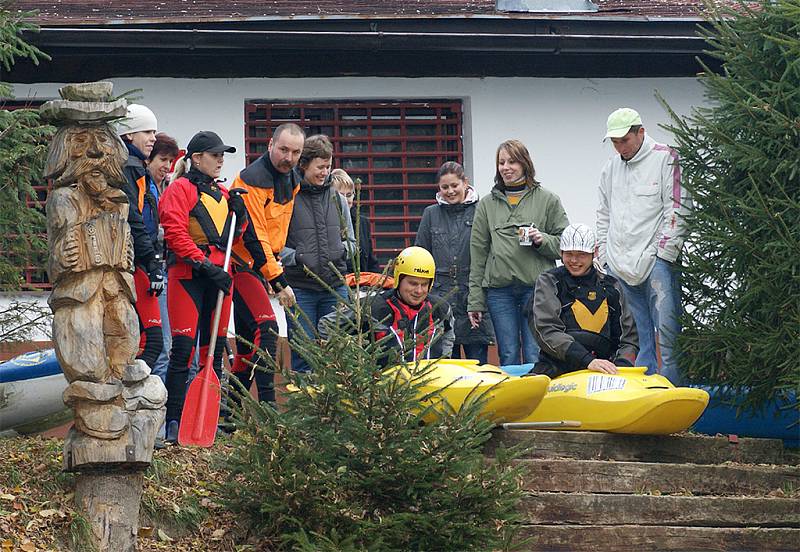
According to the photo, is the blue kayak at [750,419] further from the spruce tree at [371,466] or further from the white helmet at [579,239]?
the spruce tree at [371,466]

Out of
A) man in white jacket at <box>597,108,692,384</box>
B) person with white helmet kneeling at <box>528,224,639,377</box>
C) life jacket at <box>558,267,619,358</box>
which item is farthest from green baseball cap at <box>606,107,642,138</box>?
life jacket at <box>558,267,619,358</box>

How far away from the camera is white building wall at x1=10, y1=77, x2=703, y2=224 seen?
1414cm

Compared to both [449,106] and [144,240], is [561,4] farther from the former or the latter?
[144,240]

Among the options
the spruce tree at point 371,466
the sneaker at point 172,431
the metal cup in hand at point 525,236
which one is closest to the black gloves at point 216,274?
the sneaker at point 172,431

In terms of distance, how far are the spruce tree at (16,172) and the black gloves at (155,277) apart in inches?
25.0

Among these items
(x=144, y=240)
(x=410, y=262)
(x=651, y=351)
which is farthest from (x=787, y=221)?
(x=144, y=240)

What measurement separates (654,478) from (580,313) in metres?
1.48

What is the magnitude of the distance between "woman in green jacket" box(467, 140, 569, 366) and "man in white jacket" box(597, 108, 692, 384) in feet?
1.68

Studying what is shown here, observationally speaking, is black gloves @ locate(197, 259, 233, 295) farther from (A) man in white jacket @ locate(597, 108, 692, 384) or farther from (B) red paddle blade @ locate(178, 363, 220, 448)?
(A) man in white jacket @ locate(597, 108, 692, 384)

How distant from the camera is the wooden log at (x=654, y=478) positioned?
8.51 metres

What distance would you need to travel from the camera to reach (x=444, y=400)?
7191 millimetres

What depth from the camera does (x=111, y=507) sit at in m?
7.09

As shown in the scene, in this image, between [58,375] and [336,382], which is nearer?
[336,382]

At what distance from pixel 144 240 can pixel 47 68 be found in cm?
573
